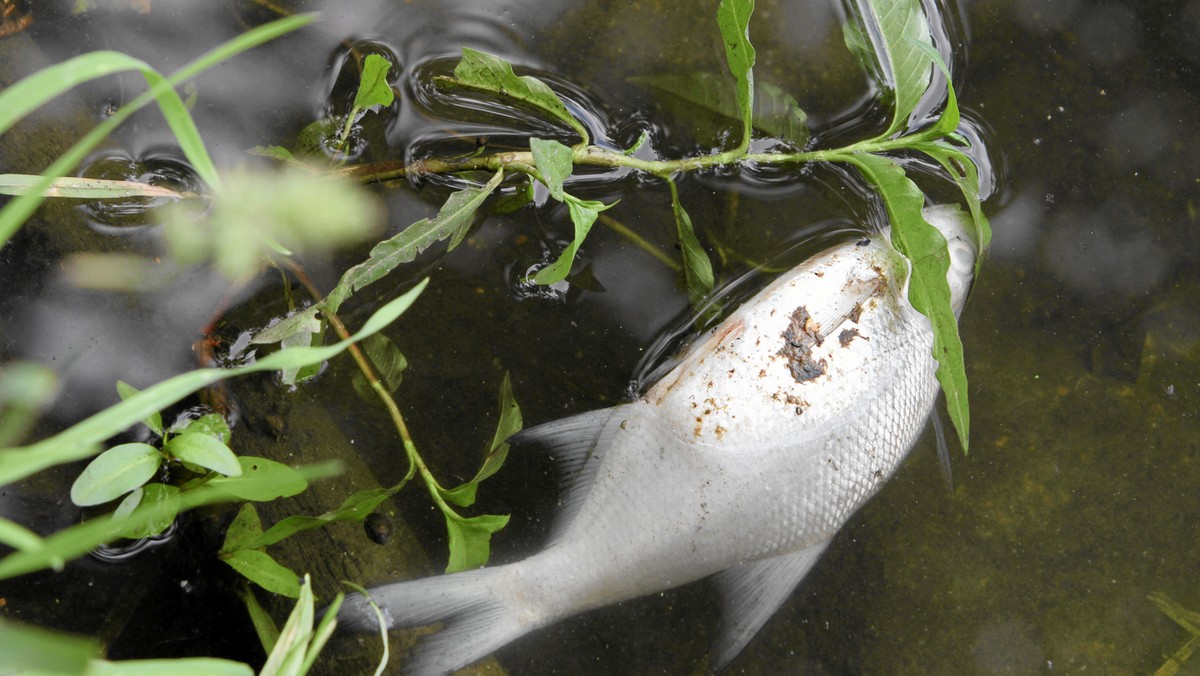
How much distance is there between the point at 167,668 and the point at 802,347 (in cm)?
167

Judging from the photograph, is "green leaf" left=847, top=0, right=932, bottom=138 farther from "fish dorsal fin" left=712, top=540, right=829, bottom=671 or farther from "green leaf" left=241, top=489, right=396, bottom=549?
"green leaf" left=241, top=489, right=396, bottom=549

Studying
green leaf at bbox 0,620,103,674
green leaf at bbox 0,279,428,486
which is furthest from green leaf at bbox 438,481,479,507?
green leaf at bbox 0,620,103,674

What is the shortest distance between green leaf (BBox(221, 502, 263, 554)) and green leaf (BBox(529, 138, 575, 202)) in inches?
45.8

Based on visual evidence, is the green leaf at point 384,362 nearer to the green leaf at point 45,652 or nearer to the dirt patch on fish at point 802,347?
the dirt patch on fish at point 802,347

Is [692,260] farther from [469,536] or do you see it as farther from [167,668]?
[167,668]

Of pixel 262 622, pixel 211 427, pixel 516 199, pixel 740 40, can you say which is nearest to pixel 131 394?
pixel 211 427

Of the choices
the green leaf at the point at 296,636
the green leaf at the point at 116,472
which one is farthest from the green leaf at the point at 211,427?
the green leaf at the point at 296,636

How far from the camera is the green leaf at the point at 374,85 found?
2.28m

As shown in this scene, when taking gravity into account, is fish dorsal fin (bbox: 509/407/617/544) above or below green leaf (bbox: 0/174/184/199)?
below

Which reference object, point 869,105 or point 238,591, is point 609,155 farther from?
point 238,591

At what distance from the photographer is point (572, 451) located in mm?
2641

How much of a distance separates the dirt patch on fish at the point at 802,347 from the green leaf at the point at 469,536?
88cm

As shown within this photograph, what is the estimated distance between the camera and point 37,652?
121 cm

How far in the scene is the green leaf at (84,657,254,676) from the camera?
1.46 metres
